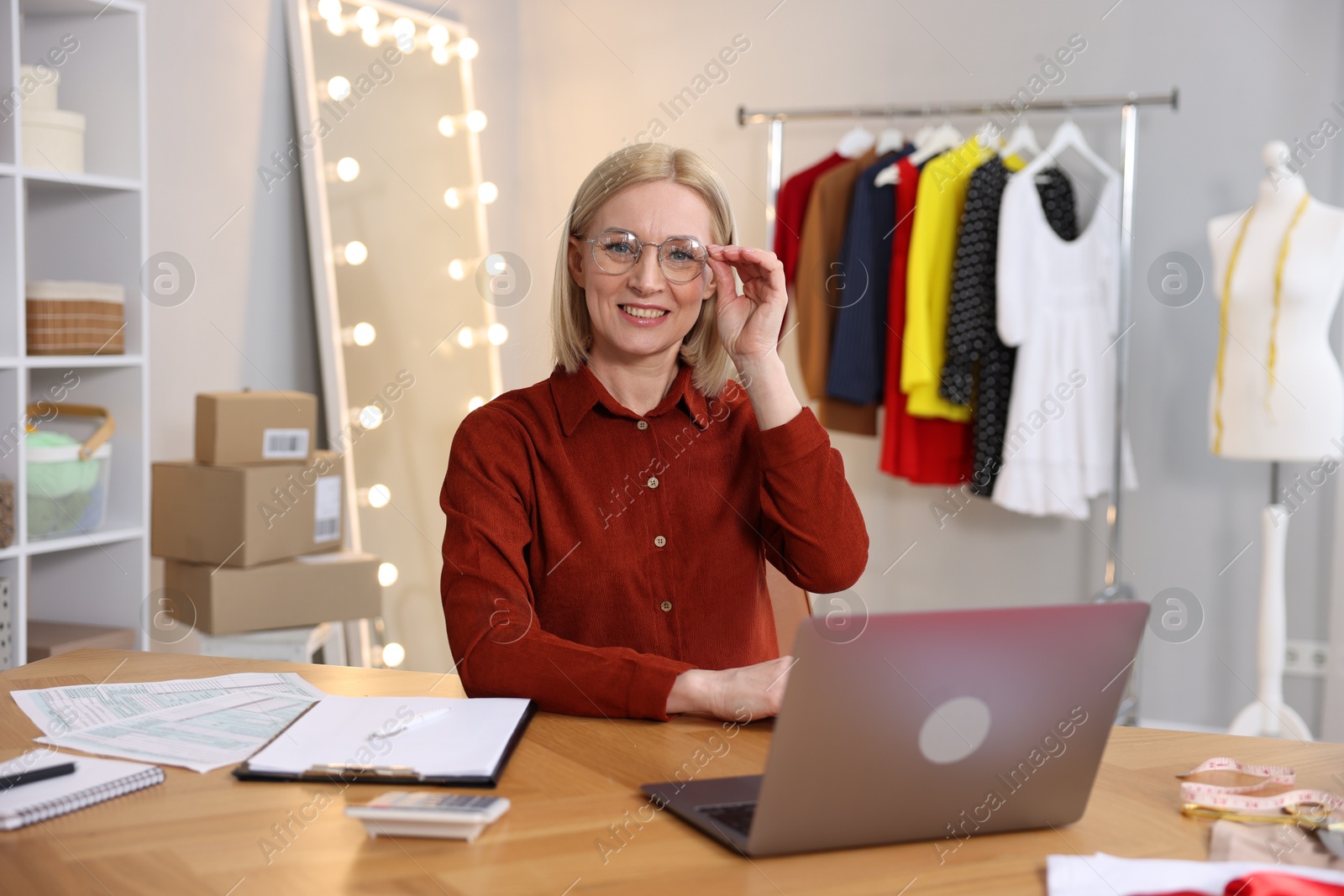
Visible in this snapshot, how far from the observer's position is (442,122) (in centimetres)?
360

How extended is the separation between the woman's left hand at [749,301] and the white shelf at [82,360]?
55.8 inches

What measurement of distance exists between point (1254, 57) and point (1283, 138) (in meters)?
0.24

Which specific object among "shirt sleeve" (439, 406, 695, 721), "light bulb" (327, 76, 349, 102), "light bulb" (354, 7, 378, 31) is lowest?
"shirt sleeve" (439, 406, 695, 721)

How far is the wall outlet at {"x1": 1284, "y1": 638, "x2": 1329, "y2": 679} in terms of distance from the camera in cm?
316

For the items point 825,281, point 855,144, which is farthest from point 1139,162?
point 825,281

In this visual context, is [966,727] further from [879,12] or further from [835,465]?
[879,12]

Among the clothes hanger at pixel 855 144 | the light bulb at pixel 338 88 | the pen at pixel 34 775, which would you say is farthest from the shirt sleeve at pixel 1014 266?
the pen at pixel 34 775

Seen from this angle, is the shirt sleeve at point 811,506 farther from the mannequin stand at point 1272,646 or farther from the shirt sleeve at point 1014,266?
the mannequin stand at point 1272,646

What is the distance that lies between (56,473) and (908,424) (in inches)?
84.6

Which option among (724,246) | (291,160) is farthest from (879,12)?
(724,246)

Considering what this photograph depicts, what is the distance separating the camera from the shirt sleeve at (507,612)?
1188mm

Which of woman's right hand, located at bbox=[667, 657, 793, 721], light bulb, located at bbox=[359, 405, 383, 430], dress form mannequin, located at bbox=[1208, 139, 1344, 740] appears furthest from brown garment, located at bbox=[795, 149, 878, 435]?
woman's right hand, located at bbox=[667, 657, 793, 721]

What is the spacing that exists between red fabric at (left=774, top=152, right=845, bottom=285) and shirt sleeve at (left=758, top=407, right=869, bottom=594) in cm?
208

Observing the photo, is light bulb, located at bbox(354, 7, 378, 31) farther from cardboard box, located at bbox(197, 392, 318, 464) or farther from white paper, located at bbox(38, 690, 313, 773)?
white paper, located at bbox(38, 690, 313, 773)
